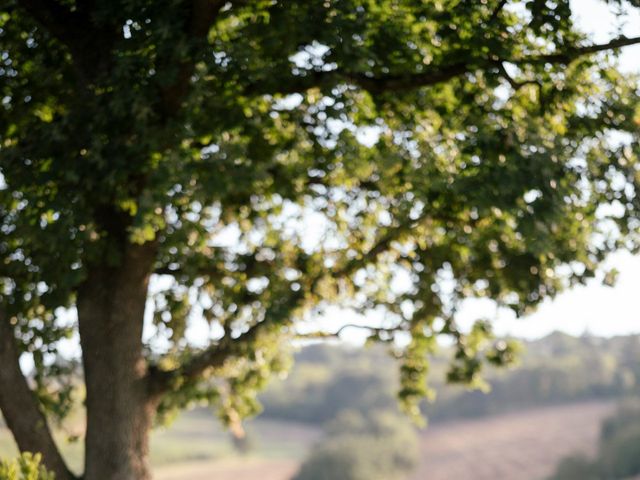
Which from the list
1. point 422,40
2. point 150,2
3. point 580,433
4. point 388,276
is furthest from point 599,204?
point 580,433

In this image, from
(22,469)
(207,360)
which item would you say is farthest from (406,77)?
(22,469)

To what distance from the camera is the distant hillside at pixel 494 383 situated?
Result: 11856 cm

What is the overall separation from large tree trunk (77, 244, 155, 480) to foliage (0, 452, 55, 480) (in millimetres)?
1781

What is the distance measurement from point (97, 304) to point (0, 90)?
129 inches

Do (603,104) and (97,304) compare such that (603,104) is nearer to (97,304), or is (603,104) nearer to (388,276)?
(388,276)

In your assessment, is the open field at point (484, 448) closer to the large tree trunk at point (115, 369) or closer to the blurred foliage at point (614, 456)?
the blurred foliage at point (614, 456)

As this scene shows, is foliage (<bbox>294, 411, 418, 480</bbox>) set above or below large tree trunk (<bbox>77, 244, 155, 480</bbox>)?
below

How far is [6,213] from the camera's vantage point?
14.5 m

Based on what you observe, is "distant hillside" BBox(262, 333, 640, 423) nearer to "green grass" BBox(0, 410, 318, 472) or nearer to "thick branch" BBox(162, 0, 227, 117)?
"green grass" BBox(0, 410, 318, 472)

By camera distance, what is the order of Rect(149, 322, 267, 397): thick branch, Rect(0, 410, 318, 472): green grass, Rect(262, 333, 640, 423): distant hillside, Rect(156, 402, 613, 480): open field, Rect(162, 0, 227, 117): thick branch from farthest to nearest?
Rect(262, 333, 640, 423): distant hillside → Rect(0, 410, 318, 472): green grass → Rect(156, 402, 613, 480): open field → Rect(149, 322, 267, 397): thick branch → Rect(162, 0, 227, 117): thick branch

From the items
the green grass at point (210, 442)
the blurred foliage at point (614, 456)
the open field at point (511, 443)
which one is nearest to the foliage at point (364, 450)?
the open field at point (511, 443)

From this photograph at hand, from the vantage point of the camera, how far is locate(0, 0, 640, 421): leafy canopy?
12.8 m

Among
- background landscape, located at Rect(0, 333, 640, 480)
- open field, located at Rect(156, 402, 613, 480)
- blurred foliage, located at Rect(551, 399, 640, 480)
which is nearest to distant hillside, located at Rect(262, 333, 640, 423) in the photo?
background landscape, located at Rect(0, 333, 640, 480)

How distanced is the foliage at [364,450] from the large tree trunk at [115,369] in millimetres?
84073
